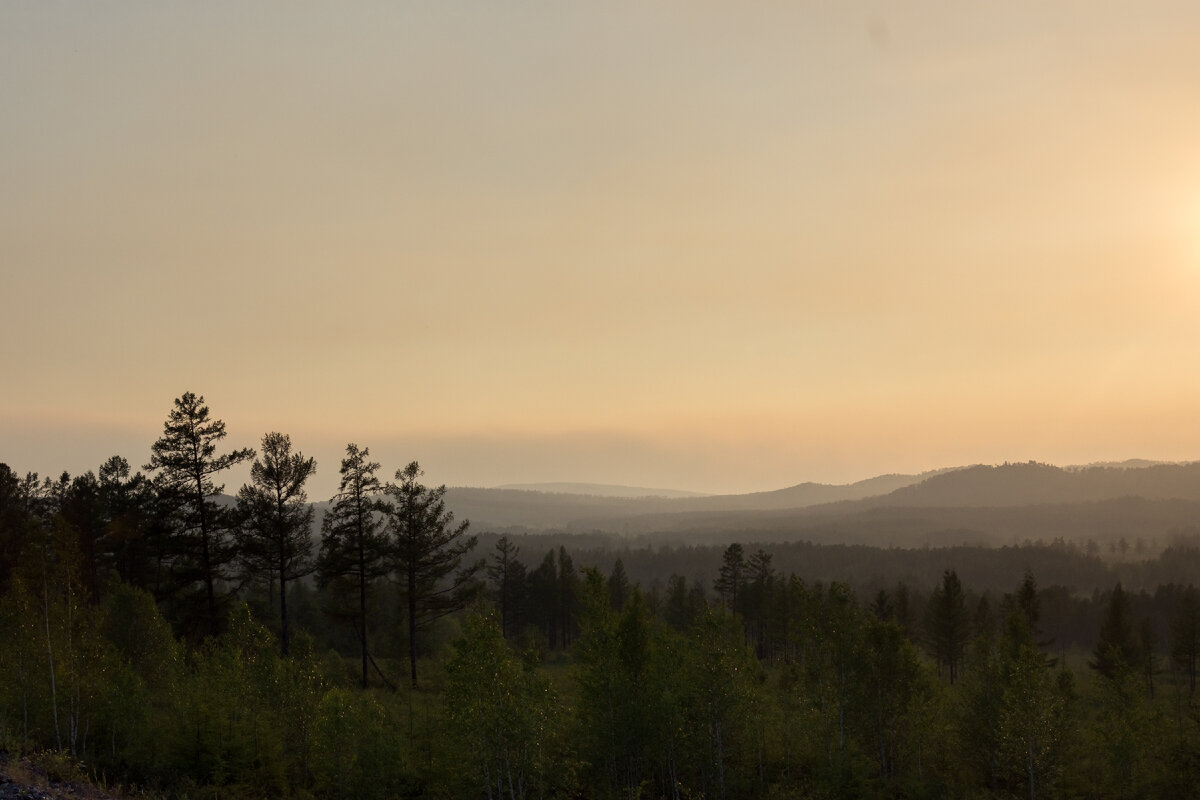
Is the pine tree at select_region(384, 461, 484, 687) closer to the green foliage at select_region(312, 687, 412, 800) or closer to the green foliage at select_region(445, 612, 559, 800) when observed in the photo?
the green foliage at select_region(312, 687, 412, 800)

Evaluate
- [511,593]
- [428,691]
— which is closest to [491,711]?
[428,691]

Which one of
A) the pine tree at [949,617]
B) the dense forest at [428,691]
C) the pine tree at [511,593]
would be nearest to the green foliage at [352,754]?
the dense forest at [428,691]

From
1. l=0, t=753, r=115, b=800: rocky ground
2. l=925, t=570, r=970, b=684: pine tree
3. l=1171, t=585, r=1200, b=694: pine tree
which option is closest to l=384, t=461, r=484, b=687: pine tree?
l=0, t=753, r=115, b=800: rocky ground

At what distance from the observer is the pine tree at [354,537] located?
46781 millimetres

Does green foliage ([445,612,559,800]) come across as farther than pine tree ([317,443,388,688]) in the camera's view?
No

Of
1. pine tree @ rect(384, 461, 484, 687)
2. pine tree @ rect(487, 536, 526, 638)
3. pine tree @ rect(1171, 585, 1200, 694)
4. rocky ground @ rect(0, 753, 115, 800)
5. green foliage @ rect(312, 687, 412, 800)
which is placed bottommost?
pine tree @ rect(1171, 585, 1200, 694)

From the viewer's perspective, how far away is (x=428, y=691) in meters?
53.4

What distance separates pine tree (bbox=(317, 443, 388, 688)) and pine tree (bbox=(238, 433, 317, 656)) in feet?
6.57

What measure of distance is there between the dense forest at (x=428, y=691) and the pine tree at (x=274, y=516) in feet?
0.43

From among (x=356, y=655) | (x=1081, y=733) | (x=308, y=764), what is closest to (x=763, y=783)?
(x=1081, y=733)

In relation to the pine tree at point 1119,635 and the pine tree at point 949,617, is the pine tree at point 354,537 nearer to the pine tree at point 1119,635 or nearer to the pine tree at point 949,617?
the pine tree at point 949,617

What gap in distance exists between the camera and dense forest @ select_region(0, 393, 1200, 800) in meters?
33.5

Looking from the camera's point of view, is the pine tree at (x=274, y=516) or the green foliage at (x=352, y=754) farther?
the pine tree at (x=274, y=516)

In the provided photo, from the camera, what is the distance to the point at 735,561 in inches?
3898
